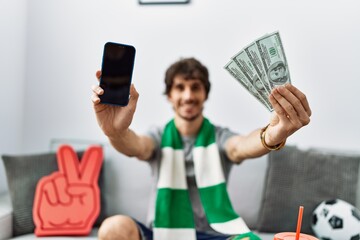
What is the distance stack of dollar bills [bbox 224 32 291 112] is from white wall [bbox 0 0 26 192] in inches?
56.1

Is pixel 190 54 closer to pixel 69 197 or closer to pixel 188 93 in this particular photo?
pixel 188 93

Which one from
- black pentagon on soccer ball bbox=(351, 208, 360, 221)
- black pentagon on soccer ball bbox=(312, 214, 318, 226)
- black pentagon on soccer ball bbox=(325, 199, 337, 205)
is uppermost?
black pentagon on soccer ball bbox=(325, 199, 337, 205)

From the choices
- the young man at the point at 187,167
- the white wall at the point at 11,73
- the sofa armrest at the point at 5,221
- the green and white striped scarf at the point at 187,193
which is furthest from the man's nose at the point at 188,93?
the white wall at the point at 11,73

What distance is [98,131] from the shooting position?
2332mm

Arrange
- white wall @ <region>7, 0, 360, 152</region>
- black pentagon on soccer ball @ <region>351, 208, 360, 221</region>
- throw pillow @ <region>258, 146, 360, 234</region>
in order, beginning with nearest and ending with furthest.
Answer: black pentagon on soccer ball @ <region>351, 208, 360, 221</region>
throw pillow @ <region>258, 146, 360, 234</region>
white wall @ <region>7, 0, 360, 152</region>

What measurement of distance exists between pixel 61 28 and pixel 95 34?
197mm

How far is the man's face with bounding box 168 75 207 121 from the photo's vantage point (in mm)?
1742

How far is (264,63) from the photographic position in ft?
3.94

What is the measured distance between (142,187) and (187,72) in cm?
59

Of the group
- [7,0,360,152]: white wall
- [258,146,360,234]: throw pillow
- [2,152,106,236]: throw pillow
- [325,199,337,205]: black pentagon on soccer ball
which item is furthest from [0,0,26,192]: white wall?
[325,199,337,205]: black pentagon on soccer ball

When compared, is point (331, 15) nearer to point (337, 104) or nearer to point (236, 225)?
point (337, 104)

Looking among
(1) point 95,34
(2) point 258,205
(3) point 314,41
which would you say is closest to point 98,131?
(1) point 95,34

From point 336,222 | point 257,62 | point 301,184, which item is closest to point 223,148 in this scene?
point 301,184

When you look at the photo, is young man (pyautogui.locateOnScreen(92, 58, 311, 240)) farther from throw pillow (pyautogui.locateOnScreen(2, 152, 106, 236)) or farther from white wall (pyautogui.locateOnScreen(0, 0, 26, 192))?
white wall (pyautogui.locateOnScreen(0, 0, 26, 192))
